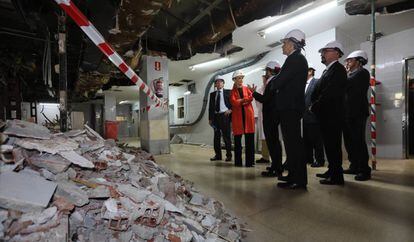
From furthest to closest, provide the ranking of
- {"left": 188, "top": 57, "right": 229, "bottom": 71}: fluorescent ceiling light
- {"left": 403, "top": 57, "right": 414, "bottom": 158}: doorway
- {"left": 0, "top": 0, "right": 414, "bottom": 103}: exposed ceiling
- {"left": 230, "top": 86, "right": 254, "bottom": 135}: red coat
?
{"left": 188, "top": 57, "right": 229, "bottom": 71}: fluorescent ceiling light
{"left": 403, "top": 57, "right": 414, "bottom": 158}: doorway
{"left": 230, "top": 86, "right": 254, "bottom": 135}: red coat
{"left": 0, "top": 0, "right": 414, "bottom": 103}: exposed ceiling

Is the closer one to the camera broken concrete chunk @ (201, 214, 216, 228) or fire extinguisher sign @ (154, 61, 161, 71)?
broken concrete chunk @ (201, 214, 216, 228)

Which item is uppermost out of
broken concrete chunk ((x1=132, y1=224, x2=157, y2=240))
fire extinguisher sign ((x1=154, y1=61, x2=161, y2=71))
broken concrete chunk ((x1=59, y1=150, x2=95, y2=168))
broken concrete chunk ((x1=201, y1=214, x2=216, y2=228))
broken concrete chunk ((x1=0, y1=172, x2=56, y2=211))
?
fire extinguisher sign ((x1=154, y1=61, x2=161, y2=71))

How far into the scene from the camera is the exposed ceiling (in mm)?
2496

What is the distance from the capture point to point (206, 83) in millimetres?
7355

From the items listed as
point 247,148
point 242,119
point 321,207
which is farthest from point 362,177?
point 242,119

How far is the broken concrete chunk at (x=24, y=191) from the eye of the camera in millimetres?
858

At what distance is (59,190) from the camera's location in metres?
1.04

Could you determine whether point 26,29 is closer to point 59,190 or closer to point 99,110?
point 59,190

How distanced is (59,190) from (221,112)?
9.63 ft

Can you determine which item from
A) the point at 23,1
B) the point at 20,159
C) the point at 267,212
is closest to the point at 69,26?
the point at 23,1

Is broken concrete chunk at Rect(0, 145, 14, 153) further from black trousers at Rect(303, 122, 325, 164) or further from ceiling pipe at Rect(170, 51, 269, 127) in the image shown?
ceiling pipe at Rect(170, 51, 269, 127)

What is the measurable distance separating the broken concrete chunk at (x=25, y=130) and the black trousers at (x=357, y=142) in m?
2.97

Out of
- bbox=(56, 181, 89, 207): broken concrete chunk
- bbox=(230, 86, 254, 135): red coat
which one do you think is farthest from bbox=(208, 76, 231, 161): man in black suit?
bbox=(56, 181, 89, 207): broken concrete chunk

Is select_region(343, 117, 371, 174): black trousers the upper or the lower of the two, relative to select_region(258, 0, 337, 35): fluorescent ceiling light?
lower
